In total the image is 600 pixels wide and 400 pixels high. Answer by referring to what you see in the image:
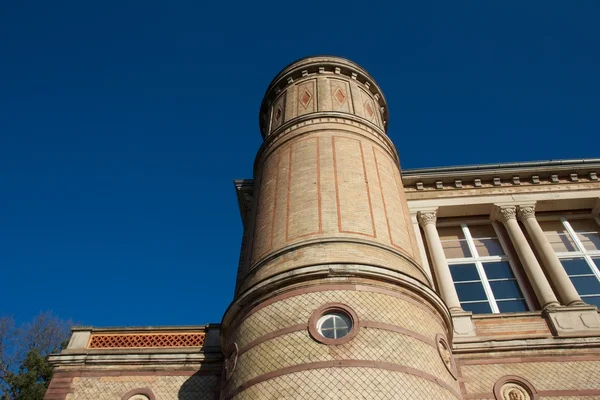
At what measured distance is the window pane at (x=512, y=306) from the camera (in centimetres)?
1514

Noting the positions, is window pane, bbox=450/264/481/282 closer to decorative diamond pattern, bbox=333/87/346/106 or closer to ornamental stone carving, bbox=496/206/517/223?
ornamental stone carving, bbox=496/206/517/223

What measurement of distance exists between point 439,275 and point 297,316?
6735mm

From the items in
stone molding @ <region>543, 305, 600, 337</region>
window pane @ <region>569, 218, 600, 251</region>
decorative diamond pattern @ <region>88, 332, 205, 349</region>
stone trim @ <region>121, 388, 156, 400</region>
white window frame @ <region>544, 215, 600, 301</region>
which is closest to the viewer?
stone trim @ <region>121, 388, 156, 400</region>

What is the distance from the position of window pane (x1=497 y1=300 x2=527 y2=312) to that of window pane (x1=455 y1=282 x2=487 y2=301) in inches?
20.0

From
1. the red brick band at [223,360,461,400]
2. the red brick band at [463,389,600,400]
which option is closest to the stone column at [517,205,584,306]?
the red brick band at [463,389,600,400]

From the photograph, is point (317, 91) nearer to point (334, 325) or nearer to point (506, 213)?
point (506, 213)

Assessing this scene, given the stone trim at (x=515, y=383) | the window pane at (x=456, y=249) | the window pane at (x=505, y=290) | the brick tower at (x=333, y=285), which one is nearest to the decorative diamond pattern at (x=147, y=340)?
the brick tower at (x=333, y=285)

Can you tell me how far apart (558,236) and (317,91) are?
967 centimetres

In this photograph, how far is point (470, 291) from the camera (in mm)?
15711

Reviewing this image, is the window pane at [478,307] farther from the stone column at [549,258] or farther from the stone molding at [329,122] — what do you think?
the stone molding at [329,122]

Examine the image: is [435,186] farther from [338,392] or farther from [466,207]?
[338,392]

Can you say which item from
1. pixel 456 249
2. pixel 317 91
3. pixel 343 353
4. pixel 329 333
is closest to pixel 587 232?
pixel 456 249

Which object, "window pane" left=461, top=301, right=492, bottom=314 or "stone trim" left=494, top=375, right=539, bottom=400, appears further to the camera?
"window pane" left=461, top=301, right=492, bottom=314

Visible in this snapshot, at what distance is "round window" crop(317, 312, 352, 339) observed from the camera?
10.1 meters
